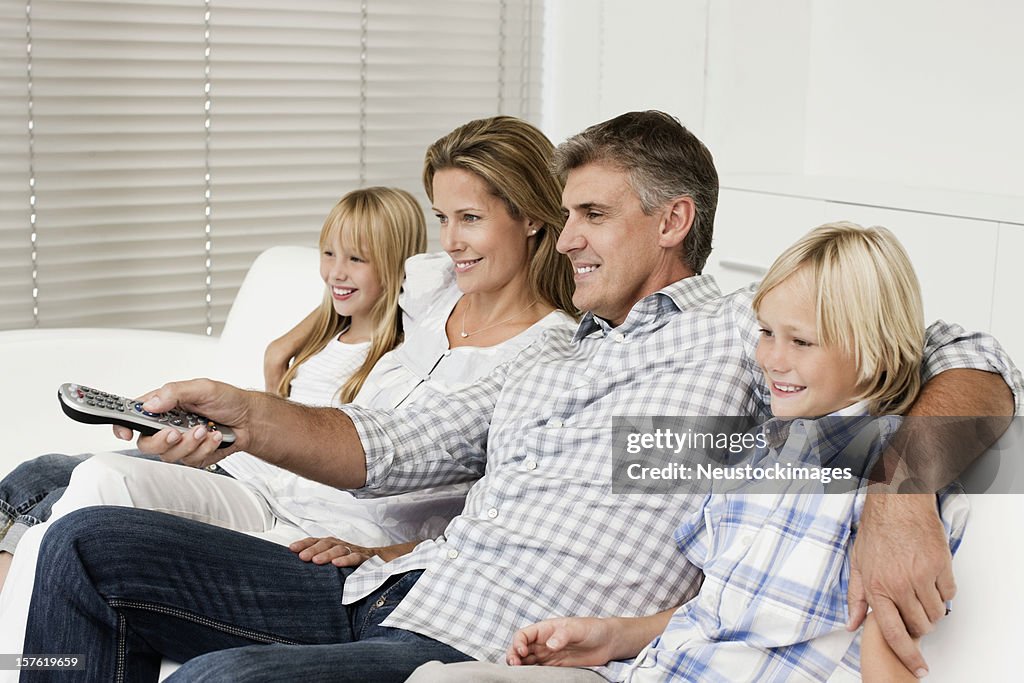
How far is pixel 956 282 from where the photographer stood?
104 inches

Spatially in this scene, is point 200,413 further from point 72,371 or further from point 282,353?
point 72,371

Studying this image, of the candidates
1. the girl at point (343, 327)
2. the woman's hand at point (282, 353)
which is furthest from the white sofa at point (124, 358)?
the girl at point (343, 327)

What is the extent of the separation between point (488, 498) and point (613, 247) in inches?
15.4

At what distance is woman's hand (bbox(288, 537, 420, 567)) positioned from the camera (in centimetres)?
162

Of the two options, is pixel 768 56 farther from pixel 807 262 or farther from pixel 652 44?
pixel 807 262

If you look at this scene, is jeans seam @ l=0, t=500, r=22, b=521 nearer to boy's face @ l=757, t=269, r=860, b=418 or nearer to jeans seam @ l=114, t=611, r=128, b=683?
jeans seam @ l=114, t=611, r=128, b=683

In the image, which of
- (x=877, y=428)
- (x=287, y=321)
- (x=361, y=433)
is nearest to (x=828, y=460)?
(x=877, y=428)

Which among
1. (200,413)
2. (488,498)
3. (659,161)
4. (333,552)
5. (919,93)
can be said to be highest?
(919,93)

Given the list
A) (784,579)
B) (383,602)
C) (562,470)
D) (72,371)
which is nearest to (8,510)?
(72,371)

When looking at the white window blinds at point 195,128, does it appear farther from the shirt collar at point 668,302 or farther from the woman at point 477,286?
the shirt collar at point 668,302

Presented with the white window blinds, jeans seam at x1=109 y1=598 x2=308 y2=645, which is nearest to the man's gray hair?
jeans seam at x1=109 y1=598 x2=308 y2=645

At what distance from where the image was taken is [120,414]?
141cm

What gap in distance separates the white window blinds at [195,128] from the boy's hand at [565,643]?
2271 mm

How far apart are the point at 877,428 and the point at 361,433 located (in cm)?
74
